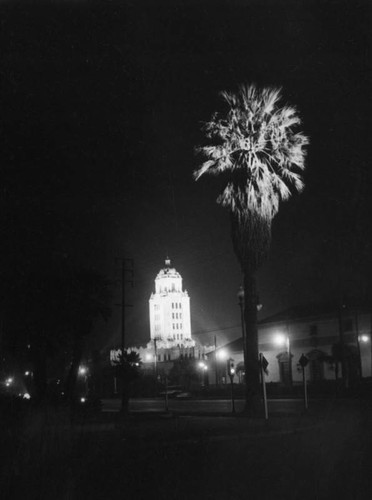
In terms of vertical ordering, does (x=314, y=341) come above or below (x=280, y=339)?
below

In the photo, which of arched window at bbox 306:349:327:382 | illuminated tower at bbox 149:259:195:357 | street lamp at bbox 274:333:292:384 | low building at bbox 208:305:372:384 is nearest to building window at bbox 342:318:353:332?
low building at bbox 208:305:372:384

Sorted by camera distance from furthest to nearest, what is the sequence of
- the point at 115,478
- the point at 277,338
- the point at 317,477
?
the point at 277,338, the point at 115,478, the point at 317,477

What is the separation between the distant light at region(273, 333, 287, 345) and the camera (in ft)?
230

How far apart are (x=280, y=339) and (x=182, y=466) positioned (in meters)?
59.2

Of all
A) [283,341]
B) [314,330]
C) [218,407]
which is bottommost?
[218,407]

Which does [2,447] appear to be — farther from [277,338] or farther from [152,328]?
[152,328]

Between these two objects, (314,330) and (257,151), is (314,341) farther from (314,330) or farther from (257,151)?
(257,151)

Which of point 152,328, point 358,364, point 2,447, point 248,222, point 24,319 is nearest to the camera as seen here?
point 2,447

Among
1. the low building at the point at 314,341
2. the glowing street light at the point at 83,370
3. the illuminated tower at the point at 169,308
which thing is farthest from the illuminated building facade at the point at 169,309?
the low building at the point at 314,341

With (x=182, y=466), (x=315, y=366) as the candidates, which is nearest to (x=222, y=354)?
(x=315, y=366)

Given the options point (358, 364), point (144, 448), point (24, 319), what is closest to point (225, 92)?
point (24, 319)

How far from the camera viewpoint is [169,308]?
19175cm

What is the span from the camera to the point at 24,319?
18.3m

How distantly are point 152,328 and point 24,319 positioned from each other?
→ 182m
